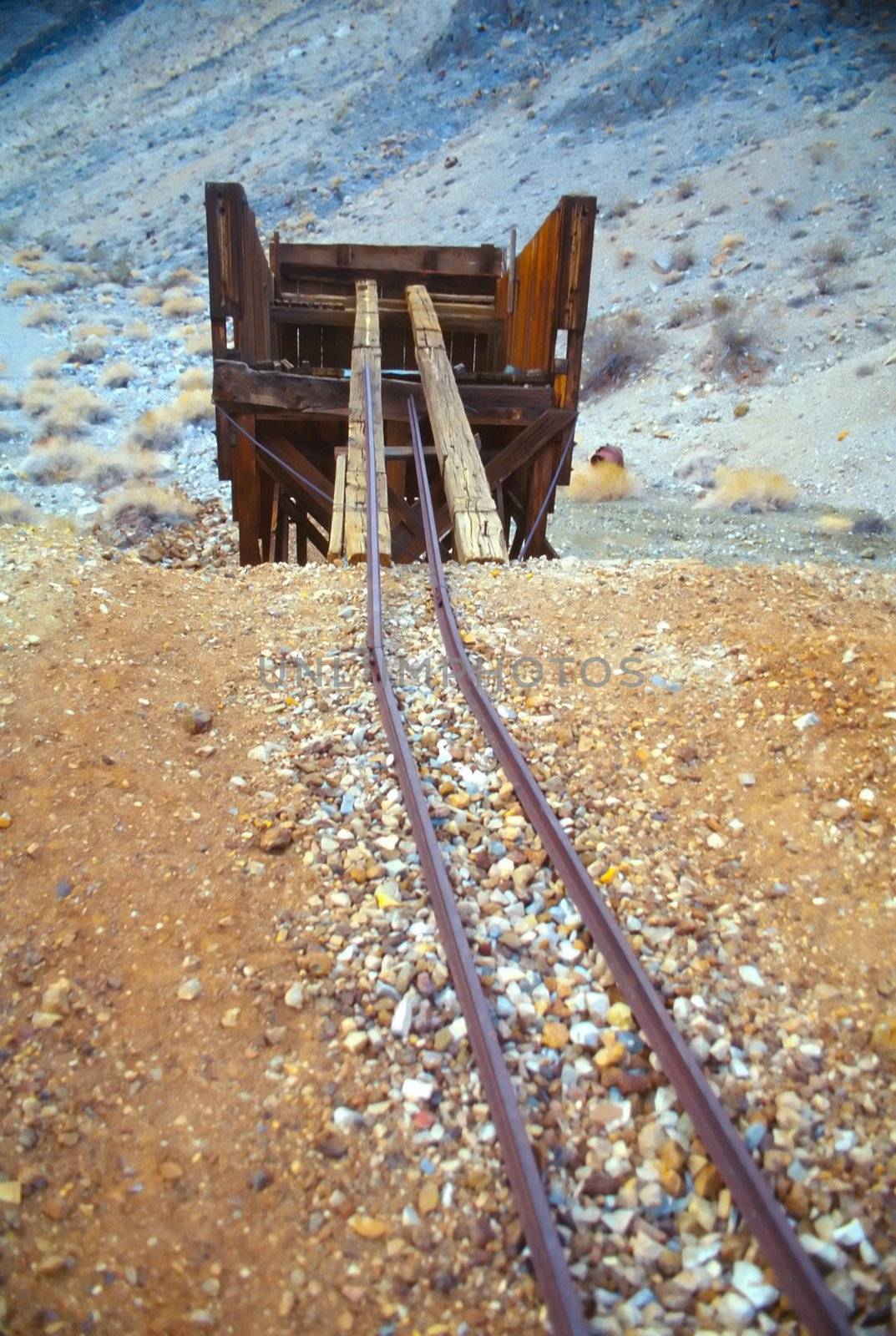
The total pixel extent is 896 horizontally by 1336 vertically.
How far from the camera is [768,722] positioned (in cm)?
392

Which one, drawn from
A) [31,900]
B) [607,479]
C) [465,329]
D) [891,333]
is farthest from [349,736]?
[891,333]

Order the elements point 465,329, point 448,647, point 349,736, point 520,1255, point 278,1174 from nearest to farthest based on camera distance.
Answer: point 520,1255, point 278,1174, point 349,736, point 448,647, point 465,329

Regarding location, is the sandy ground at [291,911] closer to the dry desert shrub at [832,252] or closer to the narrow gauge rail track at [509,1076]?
the narrow gauge rail track at [509,1076]

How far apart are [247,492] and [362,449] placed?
1755mm

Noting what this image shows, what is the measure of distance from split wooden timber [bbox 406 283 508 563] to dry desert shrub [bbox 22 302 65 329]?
20344mm

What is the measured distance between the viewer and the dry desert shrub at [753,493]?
1366 centimetres

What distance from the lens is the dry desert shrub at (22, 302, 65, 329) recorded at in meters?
23.1

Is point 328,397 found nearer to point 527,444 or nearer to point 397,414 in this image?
point 397,414

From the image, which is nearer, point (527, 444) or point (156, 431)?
point (527, 444)

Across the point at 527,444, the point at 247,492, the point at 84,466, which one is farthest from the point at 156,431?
the point at 527,444

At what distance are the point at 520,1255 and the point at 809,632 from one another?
3.50 m

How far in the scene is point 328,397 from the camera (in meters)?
7.00

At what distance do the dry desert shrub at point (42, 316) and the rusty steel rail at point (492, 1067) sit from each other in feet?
78.3

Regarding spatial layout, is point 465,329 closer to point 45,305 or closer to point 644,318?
point 644,318
